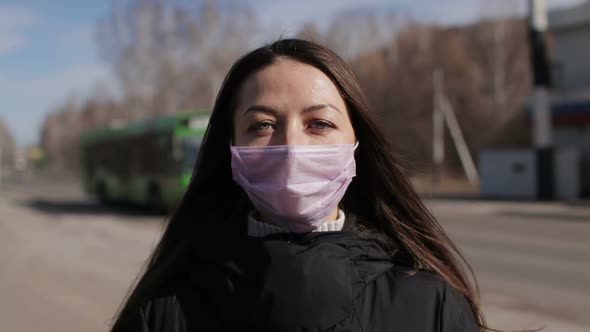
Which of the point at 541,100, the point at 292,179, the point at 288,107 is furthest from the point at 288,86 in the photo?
the point at 541,100

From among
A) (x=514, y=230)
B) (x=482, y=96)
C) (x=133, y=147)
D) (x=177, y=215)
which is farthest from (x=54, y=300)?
(x=482, y=96)

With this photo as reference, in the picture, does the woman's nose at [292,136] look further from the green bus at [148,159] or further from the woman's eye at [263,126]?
the green bus at [148,159]

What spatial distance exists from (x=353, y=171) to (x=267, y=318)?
55 centimetres

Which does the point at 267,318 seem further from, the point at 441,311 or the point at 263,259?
the point at 441,311

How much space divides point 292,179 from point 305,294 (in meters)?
0.34

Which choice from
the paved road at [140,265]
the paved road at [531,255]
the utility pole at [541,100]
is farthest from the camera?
the utility pole at [541,100]

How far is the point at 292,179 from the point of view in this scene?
1.74 metres

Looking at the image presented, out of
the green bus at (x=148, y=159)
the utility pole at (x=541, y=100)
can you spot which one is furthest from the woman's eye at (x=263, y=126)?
the utility pole at (x=541, y=100)

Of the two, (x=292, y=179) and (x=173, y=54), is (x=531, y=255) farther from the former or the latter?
(x=173, y=54)

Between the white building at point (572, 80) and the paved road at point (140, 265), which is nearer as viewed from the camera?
the paved road at point (140, 265)

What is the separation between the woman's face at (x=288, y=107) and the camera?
67.6 inches

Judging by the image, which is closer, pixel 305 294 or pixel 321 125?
pixel 305 294

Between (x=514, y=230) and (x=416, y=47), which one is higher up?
(x=416, y=47)

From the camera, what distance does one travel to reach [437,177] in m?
33.9
